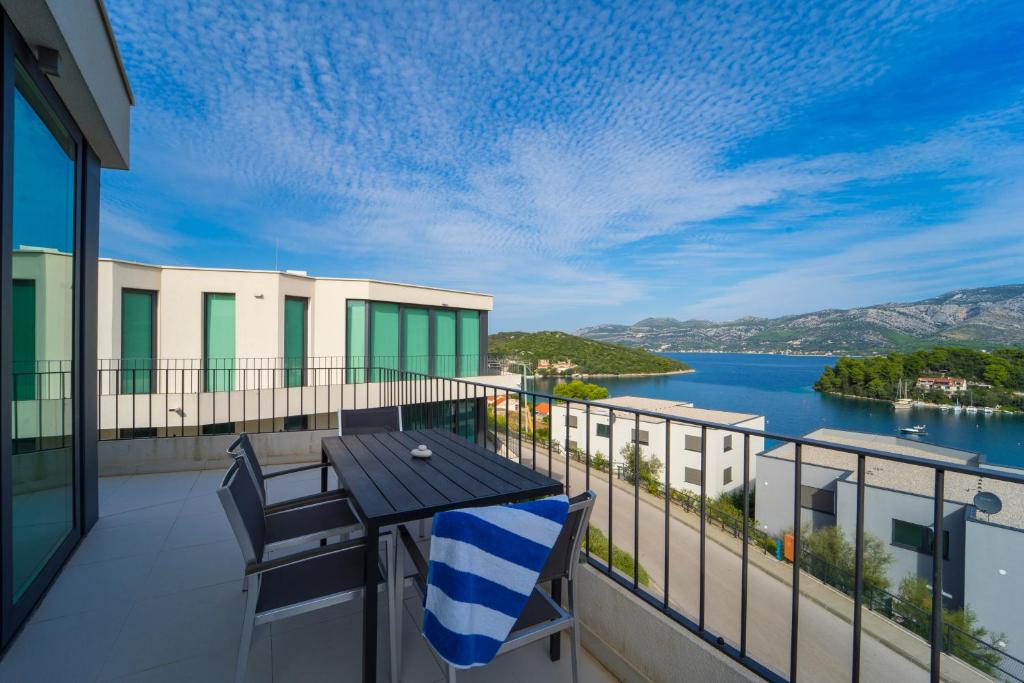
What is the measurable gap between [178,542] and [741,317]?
85.4 meters

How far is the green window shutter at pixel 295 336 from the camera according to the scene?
426 inches

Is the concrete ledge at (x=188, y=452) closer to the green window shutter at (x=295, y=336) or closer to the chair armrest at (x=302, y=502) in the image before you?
the chair armrest at (x=302, y=502)

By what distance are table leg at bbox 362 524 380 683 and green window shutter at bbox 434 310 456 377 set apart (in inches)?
417

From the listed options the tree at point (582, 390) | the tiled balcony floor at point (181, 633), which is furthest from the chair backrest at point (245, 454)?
the tree at point (582, 390)

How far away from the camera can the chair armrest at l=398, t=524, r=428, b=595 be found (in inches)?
67.4

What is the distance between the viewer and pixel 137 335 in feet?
30.6

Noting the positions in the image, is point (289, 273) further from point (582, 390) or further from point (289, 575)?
point (582, 390)

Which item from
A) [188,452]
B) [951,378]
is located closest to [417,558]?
[188,452]

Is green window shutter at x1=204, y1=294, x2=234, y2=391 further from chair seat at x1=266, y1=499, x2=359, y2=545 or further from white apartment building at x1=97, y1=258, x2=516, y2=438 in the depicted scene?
chair seat at x1=266, y1=499, x2=359, y2=545

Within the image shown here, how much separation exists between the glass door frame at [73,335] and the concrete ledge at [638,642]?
257cm

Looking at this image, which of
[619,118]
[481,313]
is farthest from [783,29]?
[481,313]

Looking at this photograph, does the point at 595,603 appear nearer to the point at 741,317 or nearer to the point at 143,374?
the point at 143,374

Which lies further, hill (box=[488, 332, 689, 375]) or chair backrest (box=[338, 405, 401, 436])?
hill (box=[488, 332, 689, 375])

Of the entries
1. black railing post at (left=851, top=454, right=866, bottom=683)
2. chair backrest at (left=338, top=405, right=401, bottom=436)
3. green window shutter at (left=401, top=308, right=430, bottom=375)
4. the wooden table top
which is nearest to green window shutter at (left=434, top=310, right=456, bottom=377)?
green window shutter at (left=401, top=308, right=430, bottom=375)
